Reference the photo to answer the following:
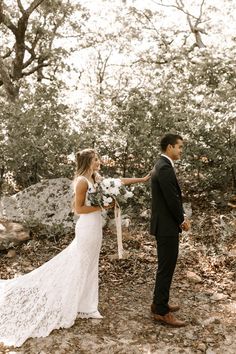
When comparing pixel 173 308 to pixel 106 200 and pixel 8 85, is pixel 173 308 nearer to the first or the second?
pixel 106 200

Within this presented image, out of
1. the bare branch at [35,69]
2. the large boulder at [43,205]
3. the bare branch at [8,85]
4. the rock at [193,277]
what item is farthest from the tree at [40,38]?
the rock at [193,277]

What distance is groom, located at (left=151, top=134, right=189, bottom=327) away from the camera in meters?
5.09

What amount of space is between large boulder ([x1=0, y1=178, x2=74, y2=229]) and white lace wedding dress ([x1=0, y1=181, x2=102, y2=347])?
293cm

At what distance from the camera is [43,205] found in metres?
9.14

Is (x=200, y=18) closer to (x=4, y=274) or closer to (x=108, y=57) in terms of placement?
(x=108, y=57)

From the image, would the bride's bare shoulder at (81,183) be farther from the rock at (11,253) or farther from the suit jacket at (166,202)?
the rock at (11,253)

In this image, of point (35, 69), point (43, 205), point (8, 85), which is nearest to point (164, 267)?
point (43, 205)

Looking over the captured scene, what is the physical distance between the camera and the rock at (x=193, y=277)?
6758 millimetres

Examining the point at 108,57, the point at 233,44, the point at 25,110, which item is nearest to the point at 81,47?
the point at 108,57

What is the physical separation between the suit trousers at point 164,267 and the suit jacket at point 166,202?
4.4 inches

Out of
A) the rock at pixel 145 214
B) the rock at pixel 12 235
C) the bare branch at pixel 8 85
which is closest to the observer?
the rock at pixel 12 235

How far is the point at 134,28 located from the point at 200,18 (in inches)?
116

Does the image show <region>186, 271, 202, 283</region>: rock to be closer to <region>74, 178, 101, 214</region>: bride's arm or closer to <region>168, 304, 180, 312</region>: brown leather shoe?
<region>168, 304, 180, 312</region>: brown leather shoe

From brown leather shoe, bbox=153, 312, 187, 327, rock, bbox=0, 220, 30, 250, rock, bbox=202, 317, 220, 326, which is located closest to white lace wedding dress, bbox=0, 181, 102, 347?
brown leather shoe, bbox=153, 312, 187, 327
